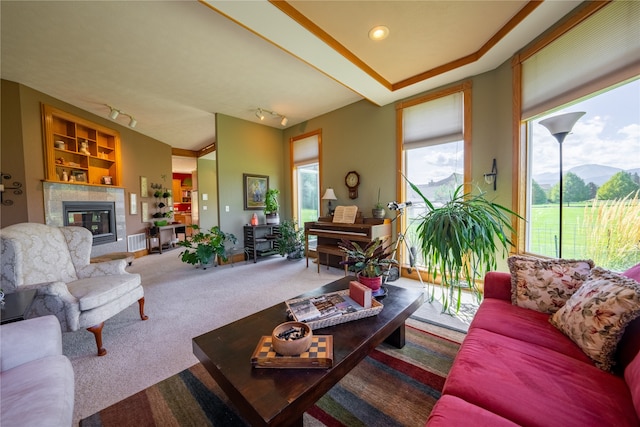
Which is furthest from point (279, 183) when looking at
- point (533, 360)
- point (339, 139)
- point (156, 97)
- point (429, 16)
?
point (533, 360)

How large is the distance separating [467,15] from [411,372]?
2.95m

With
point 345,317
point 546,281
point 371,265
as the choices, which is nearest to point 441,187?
point 546,281

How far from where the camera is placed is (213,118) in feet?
15.2

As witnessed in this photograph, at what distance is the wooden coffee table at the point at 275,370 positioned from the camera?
0.88 metres

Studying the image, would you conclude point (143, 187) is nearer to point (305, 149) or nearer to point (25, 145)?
point (25, 145)

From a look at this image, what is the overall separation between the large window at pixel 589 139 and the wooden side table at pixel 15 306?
390cm

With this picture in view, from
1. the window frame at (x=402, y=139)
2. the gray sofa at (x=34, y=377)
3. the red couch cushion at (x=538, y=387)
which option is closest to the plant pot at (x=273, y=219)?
the window frame at (x=402, y=139)

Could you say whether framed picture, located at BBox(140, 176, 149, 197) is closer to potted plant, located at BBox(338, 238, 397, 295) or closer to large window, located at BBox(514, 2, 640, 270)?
potted plant, located at BBox(338, 238, 397, 295)

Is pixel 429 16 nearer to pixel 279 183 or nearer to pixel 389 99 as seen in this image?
pixel 389 99

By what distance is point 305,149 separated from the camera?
5043 mm

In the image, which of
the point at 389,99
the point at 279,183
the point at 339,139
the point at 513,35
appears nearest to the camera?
the point at 513,35

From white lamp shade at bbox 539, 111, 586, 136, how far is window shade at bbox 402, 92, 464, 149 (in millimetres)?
1173

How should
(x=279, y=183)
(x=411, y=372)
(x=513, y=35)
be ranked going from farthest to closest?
(x=279, y=183) → (x=513, y=35) → (x=411, y=372)

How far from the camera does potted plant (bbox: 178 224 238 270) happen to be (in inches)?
159
